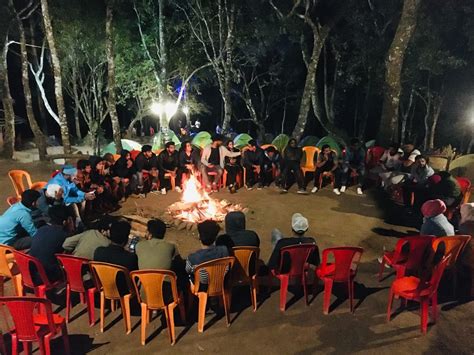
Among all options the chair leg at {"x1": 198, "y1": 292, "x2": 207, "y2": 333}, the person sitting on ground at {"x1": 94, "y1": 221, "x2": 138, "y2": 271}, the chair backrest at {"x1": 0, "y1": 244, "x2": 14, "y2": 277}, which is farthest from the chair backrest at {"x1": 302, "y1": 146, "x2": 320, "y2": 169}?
the chair backrest at {"x1": 0, "y1": 244, "x2": 14, "y2": 277}

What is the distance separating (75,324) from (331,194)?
7.02 metres

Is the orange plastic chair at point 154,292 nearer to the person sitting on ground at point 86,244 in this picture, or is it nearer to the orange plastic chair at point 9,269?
the person sitting on ground at point 86,244

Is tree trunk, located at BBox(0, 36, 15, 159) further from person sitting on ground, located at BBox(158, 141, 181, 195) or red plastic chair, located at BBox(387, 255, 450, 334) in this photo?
red plastic chair, located at BBox(387, 255, 450, 334)

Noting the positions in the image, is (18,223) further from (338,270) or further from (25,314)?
(338,270)

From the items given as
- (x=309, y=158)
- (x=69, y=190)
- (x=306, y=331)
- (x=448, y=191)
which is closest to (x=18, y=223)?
(x=69, y=190)

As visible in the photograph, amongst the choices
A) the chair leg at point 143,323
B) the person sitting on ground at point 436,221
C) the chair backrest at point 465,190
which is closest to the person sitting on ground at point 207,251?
the chair leg at point 143,323

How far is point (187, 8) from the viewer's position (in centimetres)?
1761

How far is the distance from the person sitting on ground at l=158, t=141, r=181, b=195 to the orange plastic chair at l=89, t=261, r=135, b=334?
18.1ft

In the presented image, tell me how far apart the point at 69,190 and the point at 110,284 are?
3574mm

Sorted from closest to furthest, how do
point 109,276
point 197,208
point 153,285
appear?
point 153,285
point 109,276
point 197,208

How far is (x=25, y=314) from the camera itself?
3.61m

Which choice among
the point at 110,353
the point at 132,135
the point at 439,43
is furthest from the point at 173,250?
the point at 132,135

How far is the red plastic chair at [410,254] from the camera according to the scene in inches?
193

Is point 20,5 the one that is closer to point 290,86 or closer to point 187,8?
point 187,8
